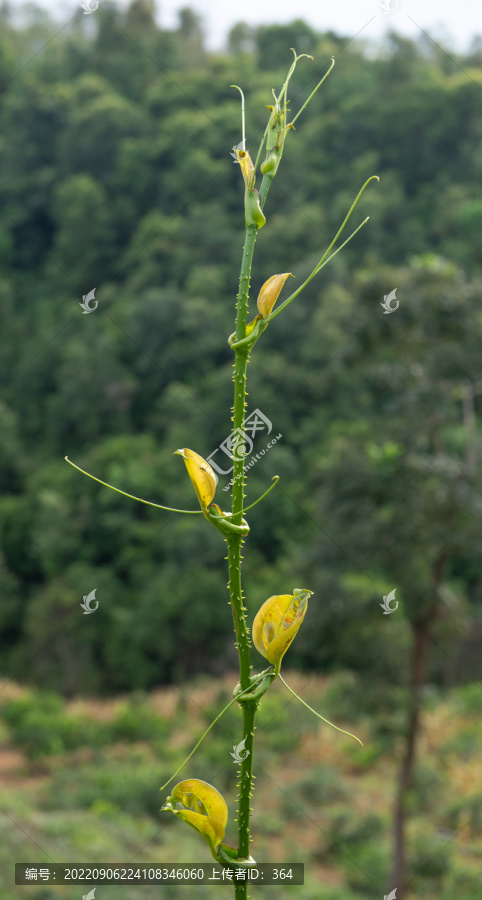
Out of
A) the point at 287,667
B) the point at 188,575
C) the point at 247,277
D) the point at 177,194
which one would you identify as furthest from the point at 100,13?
the point at 247,277

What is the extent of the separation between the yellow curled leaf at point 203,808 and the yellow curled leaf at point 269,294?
268 mm

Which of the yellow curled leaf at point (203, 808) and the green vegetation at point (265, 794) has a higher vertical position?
the green vegetation at point (265, 794)

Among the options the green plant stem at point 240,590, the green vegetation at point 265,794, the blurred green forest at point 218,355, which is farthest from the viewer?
the green vegetation at point 265,794

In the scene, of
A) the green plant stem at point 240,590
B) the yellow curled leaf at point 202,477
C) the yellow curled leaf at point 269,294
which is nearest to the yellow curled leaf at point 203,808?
the green plant stem at point 240,590

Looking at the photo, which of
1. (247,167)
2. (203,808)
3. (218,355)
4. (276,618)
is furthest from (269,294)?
(218,355)

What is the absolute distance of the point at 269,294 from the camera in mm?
444

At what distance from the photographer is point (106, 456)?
11.1 meters

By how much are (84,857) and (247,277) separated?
479 cm

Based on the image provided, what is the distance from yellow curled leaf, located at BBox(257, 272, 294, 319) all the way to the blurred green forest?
3548 mm

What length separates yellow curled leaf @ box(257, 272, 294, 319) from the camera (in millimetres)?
436

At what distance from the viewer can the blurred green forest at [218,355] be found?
4211 millimetres

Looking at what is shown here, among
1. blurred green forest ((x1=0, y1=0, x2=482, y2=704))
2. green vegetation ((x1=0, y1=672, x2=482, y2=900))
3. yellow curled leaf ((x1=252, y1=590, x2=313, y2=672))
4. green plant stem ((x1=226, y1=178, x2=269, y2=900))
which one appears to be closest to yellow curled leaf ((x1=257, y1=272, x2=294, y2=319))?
green plant stem ((x1=226, y1=178, x2=269, y2=900))

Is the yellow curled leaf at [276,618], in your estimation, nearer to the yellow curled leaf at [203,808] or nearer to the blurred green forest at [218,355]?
the yellow curled leaf at [203,808]

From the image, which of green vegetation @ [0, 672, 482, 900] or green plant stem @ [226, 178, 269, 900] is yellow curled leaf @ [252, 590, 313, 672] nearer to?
green plant stem @ [226, 178, 269, 900]
